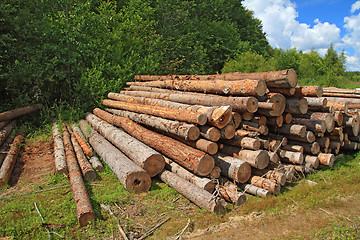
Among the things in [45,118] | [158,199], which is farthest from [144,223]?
[45,118]

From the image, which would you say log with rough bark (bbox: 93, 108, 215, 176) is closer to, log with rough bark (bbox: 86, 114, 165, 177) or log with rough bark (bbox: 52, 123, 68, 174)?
log with rough bark (bbox: 86, 114, 165, 177)

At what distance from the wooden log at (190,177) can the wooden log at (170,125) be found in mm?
802

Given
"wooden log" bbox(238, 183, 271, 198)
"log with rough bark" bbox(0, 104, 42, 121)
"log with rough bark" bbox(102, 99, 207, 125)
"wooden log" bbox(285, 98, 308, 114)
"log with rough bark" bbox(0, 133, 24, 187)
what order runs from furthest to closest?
"log with rough bark" bbox(0, 104, 42, 121)
"wooden log" bbox(285, 98, 308, 114)
"log with rough bark" bbox(0, 133, 24, 187)
"log with rough bark" bbox(102, 99, 207, 125)
"wooden log" bbox(238, 183, 271, 198)

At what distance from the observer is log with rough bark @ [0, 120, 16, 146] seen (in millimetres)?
7992

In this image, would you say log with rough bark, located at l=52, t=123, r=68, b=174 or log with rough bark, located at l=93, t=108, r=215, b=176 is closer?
log with rough bark, located at l=93, t=108, r=215, b=176

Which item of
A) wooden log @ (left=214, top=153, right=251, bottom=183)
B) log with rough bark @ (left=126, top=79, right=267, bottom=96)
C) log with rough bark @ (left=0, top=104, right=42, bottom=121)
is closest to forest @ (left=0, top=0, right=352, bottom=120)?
log with rough bark @ (left=0, top=104, right=42, bottom=121)

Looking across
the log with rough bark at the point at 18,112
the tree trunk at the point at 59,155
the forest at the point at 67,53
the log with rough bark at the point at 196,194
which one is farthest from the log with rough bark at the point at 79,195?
the forest at the point at 67,53

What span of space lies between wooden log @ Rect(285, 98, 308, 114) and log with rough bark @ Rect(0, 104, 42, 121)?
10.7m

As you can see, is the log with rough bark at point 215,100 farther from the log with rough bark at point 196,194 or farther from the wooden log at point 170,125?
the log with rough bark at point 196,194

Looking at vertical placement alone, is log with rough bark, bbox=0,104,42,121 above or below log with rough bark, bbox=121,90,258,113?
below

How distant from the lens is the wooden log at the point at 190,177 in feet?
17.2

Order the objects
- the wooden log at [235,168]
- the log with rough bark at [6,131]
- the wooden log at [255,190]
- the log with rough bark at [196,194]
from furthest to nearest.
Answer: the log with rough bark at [6,131]
the wooden log at [235,168]
the wooden log at [255,190]
the log with rough bark at [196,194]

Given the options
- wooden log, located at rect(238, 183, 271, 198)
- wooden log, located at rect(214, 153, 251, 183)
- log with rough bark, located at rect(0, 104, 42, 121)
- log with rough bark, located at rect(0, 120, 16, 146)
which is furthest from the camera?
log with rough bark, located at rect(0, 104, 42, 121)

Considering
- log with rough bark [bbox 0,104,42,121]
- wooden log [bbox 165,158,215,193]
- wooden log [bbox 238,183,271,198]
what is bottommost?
wooden log [bbox 238,183,271,198]
